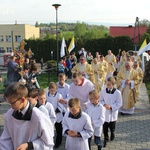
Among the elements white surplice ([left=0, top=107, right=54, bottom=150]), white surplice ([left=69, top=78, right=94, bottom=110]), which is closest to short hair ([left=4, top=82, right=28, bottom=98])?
white surplice ([left=0, top=107, right=54, bottom=150])

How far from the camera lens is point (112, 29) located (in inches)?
2398

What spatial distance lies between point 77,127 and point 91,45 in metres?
26.7

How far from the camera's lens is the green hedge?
29469 mm

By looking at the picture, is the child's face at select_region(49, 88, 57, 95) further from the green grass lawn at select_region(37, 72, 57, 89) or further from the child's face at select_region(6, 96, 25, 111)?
the green grass lawn at select_region(37, 72, 57, 89)

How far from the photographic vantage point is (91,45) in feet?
100

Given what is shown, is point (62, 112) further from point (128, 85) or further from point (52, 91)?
point (128, 85)

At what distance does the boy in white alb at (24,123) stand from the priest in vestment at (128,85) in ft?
20.6

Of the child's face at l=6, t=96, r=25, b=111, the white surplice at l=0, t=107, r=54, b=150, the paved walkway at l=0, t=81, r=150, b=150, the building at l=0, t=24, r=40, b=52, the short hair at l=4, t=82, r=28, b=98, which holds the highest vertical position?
the building at l=0, t=24, r=40, b=52

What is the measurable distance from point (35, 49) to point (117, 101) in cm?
2800

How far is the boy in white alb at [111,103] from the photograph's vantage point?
19.6ft

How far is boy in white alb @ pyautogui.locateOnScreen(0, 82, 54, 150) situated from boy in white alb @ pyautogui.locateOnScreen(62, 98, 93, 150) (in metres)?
1.42

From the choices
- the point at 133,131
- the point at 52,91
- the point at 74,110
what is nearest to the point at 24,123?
the point at 74,110

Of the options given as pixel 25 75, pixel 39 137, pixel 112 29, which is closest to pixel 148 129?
pixel 25 75

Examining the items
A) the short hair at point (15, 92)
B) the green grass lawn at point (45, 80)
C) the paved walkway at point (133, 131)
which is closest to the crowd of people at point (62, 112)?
the short hair at point (15, 92)
